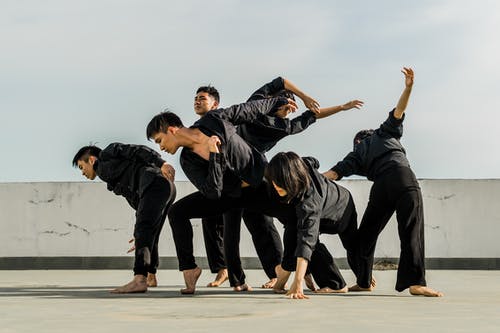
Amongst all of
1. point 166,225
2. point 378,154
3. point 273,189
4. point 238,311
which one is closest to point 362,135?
point 378,154

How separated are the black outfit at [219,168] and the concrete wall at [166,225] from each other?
472 cm

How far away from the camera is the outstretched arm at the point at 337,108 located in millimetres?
6070

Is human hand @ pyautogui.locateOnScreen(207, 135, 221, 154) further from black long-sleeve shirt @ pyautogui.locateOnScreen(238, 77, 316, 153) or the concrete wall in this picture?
the concrete wall

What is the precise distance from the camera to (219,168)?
5.56 meters

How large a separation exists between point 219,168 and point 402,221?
4.23ft

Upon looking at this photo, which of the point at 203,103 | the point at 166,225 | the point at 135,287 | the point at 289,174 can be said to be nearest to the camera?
the point at 289,174

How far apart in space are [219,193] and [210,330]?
5.79 ft

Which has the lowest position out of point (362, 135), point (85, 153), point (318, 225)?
point (318, 225)

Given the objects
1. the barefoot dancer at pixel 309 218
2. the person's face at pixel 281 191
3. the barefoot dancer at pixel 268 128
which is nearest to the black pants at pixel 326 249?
the barefoot dancer at pixel 309 218

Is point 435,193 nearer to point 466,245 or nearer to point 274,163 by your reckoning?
point 466,245

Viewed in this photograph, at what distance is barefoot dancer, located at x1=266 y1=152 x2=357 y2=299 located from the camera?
5562mm

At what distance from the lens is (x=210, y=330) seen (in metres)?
3.92

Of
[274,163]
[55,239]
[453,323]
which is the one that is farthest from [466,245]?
[453,323]

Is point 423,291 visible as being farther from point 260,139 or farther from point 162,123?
point 162,123
